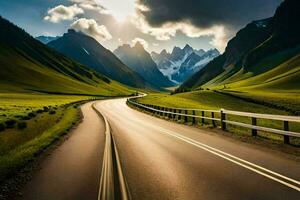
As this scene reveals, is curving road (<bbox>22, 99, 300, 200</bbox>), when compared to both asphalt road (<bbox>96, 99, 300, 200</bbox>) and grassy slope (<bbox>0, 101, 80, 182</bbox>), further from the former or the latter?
grassy slope (<bbox>0, 101, 80, 182</bbox>)

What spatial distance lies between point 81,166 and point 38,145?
5.56 metres

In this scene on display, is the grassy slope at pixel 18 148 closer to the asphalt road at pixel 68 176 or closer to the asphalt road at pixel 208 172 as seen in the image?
Answer: the asphalt road at pixel 68 176

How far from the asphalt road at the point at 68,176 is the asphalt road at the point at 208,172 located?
40.0 inches

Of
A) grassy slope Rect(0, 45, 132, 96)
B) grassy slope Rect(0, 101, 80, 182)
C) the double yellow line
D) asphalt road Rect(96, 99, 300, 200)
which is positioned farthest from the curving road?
grassy slope Rect(0, 45, 132, 96)

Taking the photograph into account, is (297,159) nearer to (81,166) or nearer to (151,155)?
(151,155)

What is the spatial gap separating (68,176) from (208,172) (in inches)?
165

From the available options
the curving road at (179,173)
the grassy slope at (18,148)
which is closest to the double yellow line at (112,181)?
the curving road at (179,173)

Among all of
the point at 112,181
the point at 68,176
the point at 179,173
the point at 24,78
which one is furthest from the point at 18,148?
the point at 24,78

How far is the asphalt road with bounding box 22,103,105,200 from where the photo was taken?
7566 millimetres

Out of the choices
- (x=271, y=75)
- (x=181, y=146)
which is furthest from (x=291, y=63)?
(x=181, y=146)

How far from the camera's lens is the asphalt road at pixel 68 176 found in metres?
7.57

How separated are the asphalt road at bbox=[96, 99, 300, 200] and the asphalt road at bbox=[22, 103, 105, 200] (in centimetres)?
102

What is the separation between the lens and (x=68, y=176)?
30.4 feet

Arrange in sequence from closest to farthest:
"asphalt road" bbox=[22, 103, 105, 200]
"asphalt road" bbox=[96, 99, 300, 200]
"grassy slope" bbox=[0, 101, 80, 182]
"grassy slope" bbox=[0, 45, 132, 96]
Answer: "asphalt road" bbox=[96, 99, 300, 200], "asphalt road" bbox=[22, 103, 105, 200], "grassy slope" bbox=[0, 101, 80, 182], "grassy slope" bbox=[0, 45, 132, 96]
